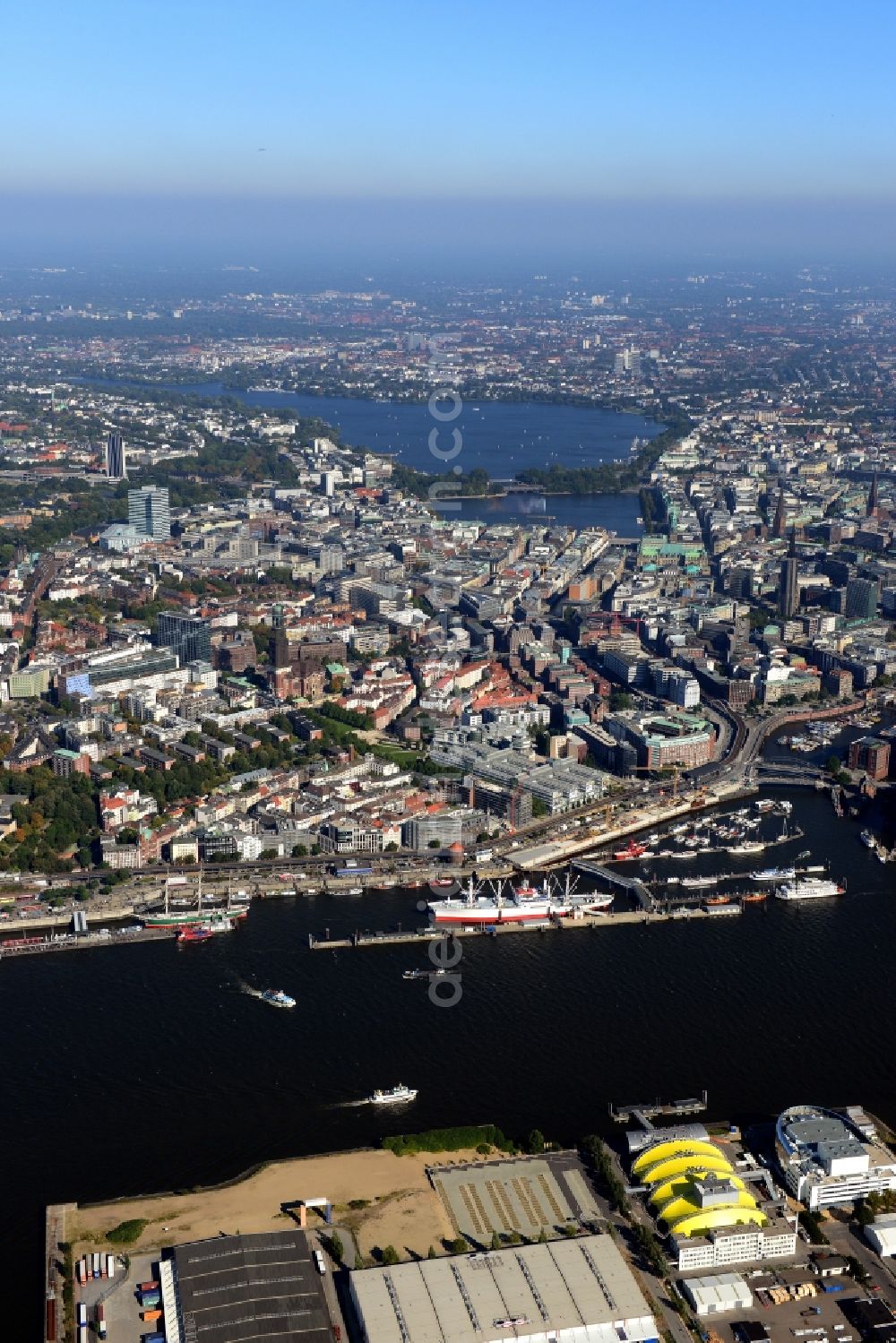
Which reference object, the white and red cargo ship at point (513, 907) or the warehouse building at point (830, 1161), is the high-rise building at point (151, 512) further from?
the warehouse building at point (830, 1161)

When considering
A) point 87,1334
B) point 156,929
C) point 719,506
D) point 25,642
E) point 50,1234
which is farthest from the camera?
point 719,506

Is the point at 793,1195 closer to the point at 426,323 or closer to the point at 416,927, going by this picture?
the point at 416,927

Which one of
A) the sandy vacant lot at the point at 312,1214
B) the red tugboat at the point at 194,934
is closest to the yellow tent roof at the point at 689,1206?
the sandy vacant lot at the point at 312,1214

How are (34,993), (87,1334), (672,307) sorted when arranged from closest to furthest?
(87,1334), (34,993), (672,307)

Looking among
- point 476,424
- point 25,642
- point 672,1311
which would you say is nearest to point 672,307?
point 476,424

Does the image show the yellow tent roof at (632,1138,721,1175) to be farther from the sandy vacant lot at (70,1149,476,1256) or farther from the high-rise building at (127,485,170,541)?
the high-rise building at (127,485,170,541)

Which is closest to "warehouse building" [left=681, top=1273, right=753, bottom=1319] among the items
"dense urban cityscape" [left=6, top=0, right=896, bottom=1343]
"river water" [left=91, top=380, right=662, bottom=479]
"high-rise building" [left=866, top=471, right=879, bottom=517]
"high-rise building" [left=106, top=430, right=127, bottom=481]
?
"dense urban cityscape" [left=6, top=0, right=896, bottom=1343]

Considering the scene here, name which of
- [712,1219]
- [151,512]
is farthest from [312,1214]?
[151,512]

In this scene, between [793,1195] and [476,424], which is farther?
[476,424]
